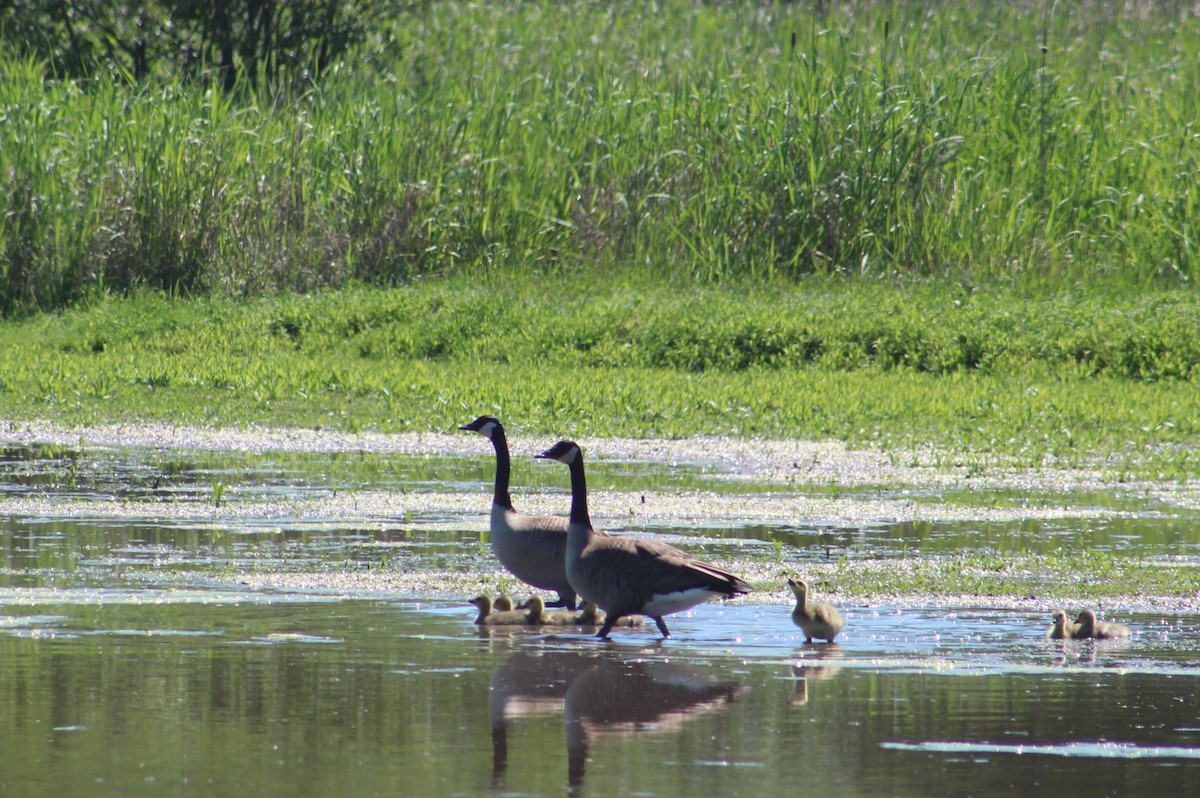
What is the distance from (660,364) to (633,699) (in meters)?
11.4

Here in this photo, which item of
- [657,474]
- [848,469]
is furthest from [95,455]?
[848,469]

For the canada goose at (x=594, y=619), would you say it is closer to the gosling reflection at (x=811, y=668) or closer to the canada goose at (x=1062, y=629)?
the gosling reflection at (x=811, y=668)

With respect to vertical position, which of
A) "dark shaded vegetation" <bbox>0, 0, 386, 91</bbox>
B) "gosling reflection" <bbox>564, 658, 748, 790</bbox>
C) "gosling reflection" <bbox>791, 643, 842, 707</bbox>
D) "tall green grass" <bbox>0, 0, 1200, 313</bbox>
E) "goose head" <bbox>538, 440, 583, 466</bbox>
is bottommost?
"gosling reflection" <bbox>564, 658, 748, 790</bbox>

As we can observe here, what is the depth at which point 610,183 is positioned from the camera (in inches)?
881

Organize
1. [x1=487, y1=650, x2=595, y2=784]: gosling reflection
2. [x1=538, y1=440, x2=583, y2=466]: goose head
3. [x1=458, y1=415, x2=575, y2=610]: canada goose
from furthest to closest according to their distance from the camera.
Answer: [x1=458, y1=415, x2=575, y2=610]: canada goose < [x1=538, y1=440, x2=583, y2=466]: goose head < [x1=487, y1=650, x2=595, y2=784]: gosling reflection

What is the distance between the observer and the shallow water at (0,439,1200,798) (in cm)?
605

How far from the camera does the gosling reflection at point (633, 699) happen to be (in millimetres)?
6703

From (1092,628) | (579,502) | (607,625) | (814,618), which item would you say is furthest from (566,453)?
(1092,628)

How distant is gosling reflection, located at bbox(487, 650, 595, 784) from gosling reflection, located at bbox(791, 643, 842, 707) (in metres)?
0.85

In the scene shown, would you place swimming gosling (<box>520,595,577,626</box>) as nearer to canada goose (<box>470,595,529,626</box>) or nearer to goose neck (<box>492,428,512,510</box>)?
canada goose (<box>470,595,529,626</box>)

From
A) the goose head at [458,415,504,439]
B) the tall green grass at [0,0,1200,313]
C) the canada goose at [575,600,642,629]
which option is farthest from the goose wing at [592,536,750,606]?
the tall green grass at [0,0,1200,313]

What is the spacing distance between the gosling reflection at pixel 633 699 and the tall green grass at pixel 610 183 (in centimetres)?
1396

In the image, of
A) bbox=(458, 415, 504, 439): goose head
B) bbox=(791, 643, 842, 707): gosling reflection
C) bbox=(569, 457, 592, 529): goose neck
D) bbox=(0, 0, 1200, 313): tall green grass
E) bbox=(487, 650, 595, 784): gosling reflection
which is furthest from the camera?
bbox=(0, 0, 1200, 313): tall green grass

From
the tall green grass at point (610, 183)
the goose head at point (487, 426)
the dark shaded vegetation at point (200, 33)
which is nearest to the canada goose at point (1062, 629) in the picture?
the goose head at point (487, 426)
